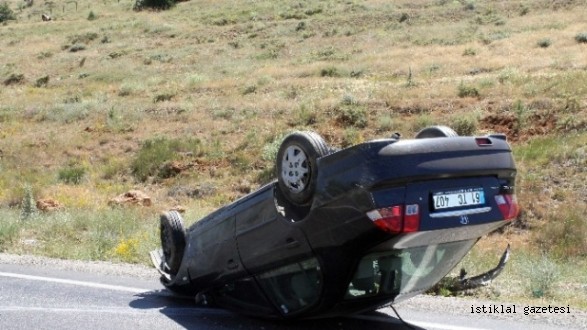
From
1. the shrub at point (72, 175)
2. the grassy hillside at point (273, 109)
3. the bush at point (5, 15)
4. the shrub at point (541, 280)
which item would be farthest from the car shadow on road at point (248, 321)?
the bush at point (5, 15)

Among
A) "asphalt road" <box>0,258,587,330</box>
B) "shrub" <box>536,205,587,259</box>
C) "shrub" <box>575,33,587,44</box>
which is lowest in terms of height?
"shrub" <box>536,205,587,259</box>

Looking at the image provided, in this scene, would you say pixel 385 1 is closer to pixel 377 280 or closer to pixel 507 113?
pixel 507 113

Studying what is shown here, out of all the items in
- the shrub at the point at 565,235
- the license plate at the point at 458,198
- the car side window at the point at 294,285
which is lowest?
the shrub at the point at 565,235

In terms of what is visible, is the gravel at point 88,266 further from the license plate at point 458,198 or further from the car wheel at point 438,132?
the license plate at point 458,198

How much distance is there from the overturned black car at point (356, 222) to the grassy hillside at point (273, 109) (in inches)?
130

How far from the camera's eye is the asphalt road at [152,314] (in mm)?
5980

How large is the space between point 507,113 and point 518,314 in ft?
52.7

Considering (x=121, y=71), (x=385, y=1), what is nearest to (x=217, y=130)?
(x=121, y=71)

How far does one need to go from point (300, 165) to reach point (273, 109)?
70.2 feet

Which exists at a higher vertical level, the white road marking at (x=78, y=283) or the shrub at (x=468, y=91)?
the white road marking at (x=78, y=283)

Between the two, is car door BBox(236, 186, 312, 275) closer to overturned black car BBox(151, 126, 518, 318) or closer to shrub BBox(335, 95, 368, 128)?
overturned black car BBox(151, 126, 518, 318)

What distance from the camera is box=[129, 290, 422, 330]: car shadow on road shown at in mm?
5898

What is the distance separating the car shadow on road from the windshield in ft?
1.89

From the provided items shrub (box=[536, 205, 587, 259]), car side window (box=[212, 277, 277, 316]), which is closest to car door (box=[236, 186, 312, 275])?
car side window (box=[212, 277, 277, 316])
